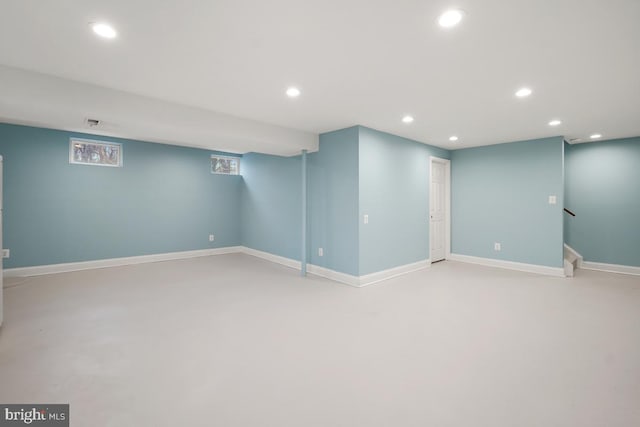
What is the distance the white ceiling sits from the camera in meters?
1.79

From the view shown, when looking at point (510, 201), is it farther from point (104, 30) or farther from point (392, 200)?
point (104, 30)

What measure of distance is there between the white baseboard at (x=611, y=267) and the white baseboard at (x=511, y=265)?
116 cm

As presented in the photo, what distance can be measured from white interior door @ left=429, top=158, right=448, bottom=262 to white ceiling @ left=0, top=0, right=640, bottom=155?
2132 mm

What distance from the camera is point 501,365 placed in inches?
88.6

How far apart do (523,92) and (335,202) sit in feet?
9.01

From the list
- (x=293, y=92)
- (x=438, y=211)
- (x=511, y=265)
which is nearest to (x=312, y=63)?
(x=293, y=92)

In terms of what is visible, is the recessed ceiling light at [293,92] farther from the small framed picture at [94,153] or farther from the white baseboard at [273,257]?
the small framed picture at [94,153]

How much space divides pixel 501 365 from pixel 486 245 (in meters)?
4.06

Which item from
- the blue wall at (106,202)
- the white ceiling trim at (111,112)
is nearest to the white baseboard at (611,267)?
the white ceiling trim at (111,112)

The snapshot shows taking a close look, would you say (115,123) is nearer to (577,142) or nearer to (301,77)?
(301,77)

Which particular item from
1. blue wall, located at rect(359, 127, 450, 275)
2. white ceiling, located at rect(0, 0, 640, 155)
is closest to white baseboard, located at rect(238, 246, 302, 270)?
blue wall, located at rect(359, 127, 450, 275)

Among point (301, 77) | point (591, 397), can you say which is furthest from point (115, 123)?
point (591, 397)

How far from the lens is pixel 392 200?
495 centimetres

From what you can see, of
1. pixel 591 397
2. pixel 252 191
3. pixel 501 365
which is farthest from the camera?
pixel 252 191
